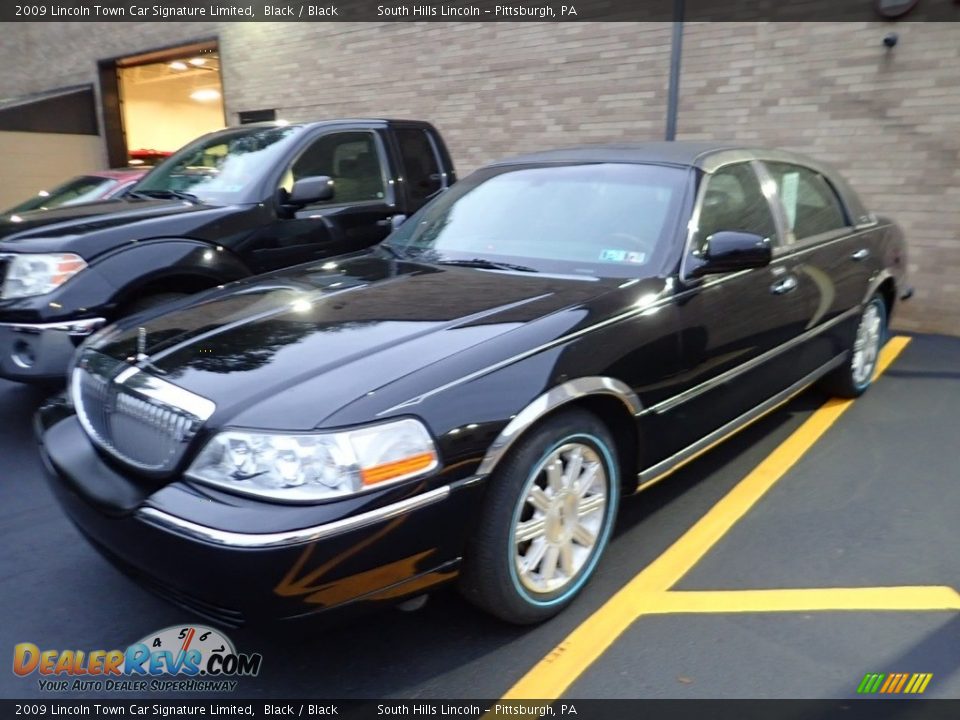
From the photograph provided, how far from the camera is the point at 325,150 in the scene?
17.7 ft

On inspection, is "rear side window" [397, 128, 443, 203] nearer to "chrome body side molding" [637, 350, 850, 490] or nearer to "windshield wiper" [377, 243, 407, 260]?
"windshield wiper" [377, 243, 407, 260]

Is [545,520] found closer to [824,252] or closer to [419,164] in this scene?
[824,252]

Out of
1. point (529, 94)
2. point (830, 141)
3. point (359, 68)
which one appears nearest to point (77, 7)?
point (359, 68)

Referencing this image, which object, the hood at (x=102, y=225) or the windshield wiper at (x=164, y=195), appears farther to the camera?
the windshield wiper at (x=164, y=195)

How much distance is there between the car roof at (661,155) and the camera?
3.59 metres

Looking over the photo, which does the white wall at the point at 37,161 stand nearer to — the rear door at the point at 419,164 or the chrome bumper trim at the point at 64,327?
the rear door at the point at 419,164

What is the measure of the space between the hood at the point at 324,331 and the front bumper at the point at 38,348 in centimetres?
112

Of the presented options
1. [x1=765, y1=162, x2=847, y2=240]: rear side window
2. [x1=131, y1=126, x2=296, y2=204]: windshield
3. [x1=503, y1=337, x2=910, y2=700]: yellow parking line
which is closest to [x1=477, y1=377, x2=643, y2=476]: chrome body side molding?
[x1=503, y1=337, x2=910, y2=700]: yellow parking line

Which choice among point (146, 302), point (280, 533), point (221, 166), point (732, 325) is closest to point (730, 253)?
point (732, 325)

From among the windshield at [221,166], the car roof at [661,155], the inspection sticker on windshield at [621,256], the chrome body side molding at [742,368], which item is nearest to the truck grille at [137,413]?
the chrome body side molding at [742,368]

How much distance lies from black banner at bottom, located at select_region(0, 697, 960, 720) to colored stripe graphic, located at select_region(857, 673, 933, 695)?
0.04 metres

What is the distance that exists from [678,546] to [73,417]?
245cm

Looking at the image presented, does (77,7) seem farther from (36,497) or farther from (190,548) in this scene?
(190,548)

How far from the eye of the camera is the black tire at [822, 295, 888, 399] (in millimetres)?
4742
